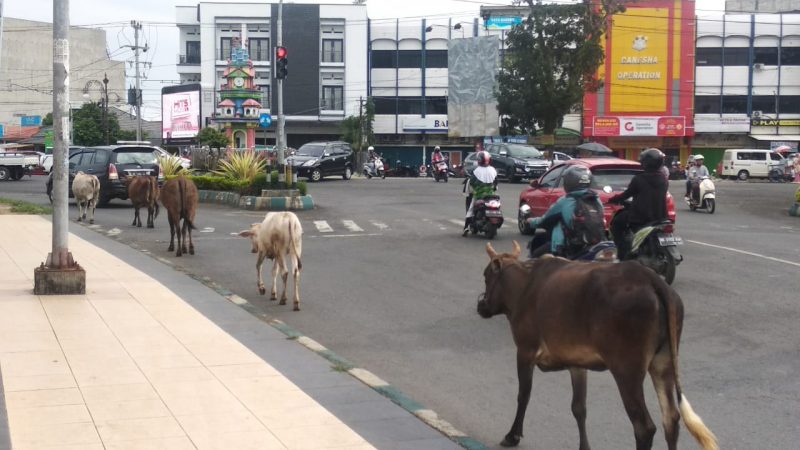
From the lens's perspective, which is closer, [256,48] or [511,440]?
[511,440]

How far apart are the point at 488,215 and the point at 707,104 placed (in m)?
52.4

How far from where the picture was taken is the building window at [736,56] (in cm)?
6675

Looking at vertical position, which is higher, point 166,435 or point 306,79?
point 306,79

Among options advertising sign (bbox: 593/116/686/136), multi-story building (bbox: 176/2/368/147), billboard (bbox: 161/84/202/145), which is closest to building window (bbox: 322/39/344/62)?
multi-story building (bbox: 176/2/368/147)

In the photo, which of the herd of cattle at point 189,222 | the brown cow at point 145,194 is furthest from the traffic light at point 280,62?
the brown cow at point 145,194

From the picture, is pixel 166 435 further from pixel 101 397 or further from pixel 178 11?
pixel 178 11

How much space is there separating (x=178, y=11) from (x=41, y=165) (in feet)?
82.4

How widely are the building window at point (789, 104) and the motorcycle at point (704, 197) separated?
139 ft

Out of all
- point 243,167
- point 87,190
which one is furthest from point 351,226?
point 243,167

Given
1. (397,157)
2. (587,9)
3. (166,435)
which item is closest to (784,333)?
(166,435)

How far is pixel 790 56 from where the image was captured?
66.4 metres

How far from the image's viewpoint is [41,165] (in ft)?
176

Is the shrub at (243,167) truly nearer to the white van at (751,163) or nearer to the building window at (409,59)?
the white van at (751,163)

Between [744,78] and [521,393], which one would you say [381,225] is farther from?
[744,78]
